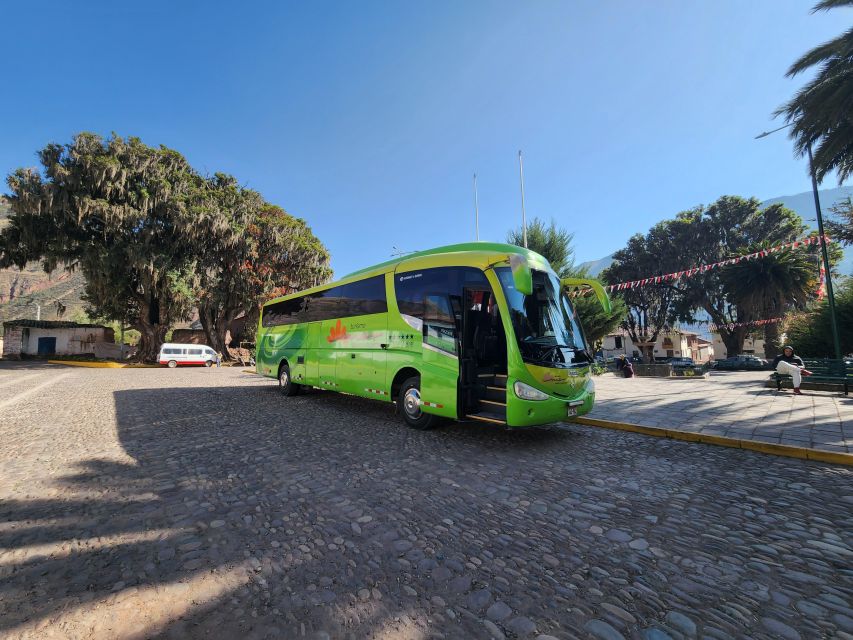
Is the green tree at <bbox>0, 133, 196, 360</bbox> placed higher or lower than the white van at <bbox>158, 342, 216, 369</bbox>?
higher

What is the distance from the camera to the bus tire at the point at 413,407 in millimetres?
6535

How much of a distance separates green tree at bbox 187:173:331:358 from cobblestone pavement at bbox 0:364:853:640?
24.5 meters

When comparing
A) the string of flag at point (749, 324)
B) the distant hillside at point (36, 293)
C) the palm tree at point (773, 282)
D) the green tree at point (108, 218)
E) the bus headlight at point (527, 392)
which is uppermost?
the distant hillside at point (36, 293)

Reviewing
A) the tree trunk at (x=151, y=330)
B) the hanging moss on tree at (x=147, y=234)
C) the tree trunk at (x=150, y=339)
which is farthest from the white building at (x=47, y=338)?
the tree trunk at (x=151, y=330)

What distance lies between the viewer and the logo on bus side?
8613mm

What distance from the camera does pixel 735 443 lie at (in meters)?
5.45

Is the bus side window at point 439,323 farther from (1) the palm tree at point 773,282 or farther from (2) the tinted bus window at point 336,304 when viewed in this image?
(1) the palm tree at point 773,282

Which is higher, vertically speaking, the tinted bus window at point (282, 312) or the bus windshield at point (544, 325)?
the tinted bus window at point (282, 312)

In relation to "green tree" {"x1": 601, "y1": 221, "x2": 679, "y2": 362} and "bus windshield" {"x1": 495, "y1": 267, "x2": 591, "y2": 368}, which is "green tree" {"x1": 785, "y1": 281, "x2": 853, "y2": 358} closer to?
"green tree" {"x1": 601, "y1": 221, "x2": 679, "y2": 362}

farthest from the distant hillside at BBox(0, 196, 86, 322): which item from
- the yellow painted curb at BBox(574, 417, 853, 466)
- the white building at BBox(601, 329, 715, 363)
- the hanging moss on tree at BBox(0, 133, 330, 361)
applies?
the white building at BBox(601, 329, 715, 363)

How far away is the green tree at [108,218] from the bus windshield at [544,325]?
86.0 feet

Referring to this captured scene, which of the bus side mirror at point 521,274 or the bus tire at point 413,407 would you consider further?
the bus tire at point 413,407

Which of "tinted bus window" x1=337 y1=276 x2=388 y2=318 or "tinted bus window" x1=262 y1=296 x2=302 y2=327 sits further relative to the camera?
"tinted bus window" x1=262 y1=296 x2=302 y2=327

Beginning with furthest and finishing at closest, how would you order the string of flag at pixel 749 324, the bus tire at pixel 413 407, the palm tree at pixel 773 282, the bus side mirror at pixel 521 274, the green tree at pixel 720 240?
the green tree at pixel 720 240 < the string of flag at pixel 749 324 < the palm tree at pixel 773 282 < the bus tire at pixel 413 407 < the bus side mirror at pixel 521 274
